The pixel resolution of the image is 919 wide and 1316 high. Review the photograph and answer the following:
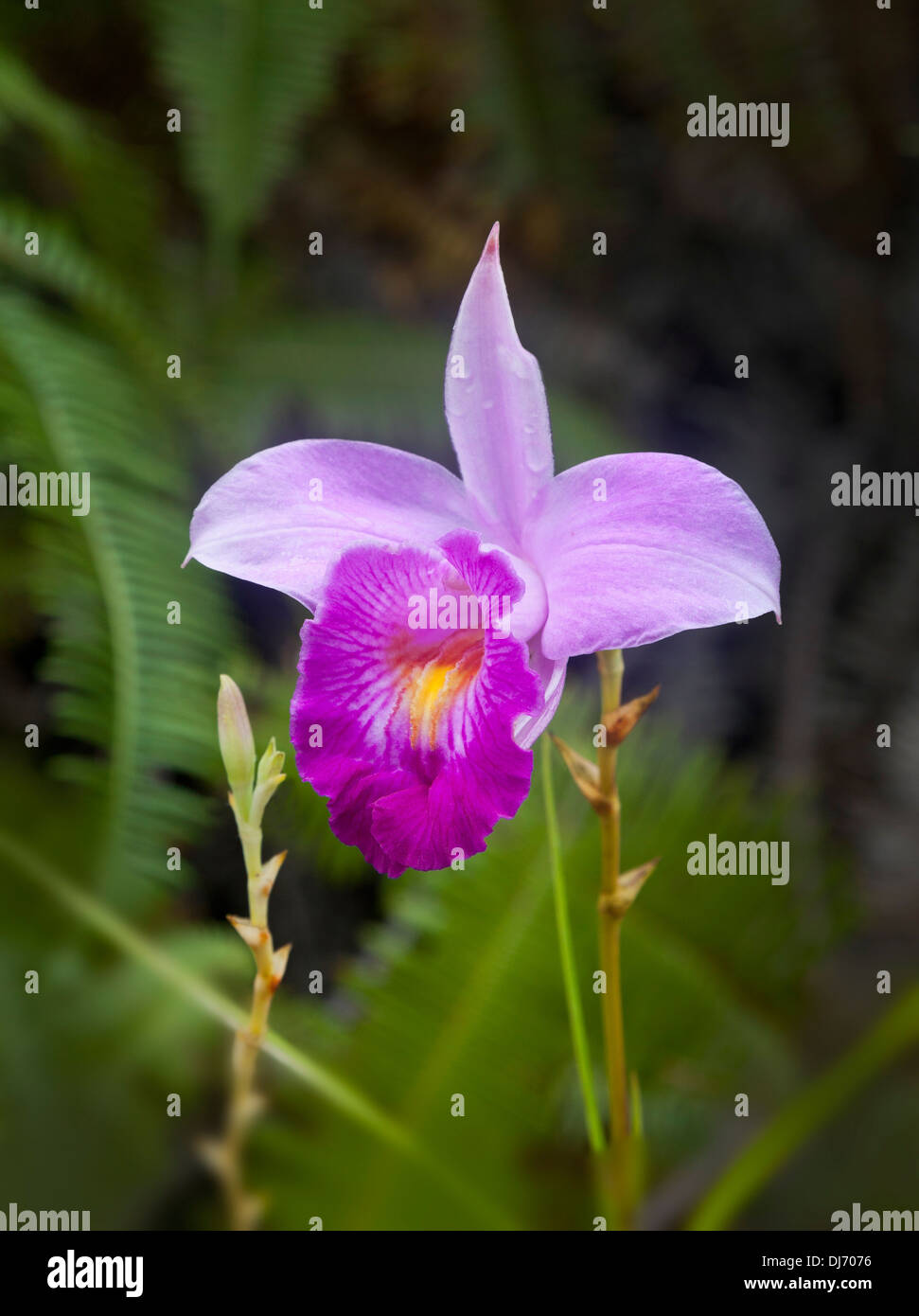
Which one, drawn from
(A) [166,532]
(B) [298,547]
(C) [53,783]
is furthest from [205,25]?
(B) [298,547]

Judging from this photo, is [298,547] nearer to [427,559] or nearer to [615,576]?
[427,559]

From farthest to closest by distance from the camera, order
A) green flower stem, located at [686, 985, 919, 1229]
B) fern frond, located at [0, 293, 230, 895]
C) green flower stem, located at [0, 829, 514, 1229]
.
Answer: fern frond, located at [0, 293, 230, 895] < green flower stem, located at [686, 985, 919, 1229] < green flower stem, located at [0, 829, 514, 1229]

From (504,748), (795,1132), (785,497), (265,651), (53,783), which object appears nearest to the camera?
(504,748)

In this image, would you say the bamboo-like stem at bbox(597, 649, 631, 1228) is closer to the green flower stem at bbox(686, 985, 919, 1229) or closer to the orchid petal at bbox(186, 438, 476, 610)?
the orchid petal at bbox(186, 438, 476, 610)

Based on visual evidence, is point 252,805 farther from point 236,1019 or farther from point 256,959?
point 236,1019

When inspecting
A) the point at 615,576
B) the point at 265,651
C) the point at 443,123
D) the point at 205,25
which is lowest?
the point at 615,576

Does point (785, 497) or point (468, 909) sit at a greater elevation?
point (785, 497)

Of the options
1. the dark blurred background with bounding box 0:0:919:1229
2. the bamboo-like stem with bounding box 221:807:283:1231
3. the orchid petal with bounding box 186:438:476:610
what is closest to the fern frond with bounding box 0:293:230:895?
the dark blurred background with bounding box 0:0:919:1229
